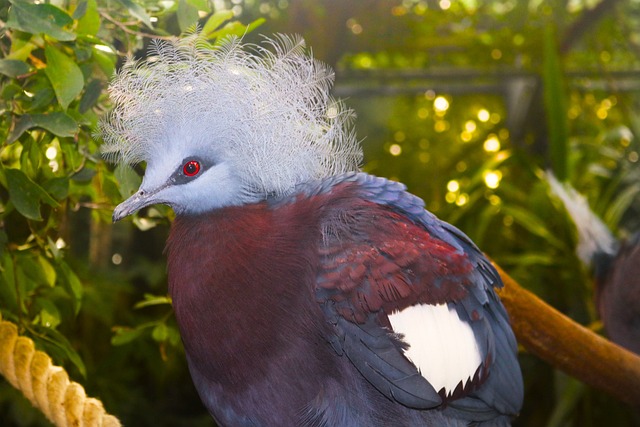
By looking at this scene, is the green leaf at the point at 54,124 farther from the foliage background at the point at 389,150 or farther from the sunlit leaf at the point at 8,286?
the sunlit leaf at the point at 8,286

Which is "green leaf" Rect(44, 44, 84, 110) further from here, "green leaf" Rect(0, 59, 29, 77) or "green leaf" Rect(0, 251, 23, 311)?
"green leaf" Rect(0, 251, 23, 311)

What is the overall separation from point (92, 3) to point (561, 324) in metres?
0.76

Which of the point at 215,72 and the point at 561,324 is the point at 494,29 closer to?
the point at 561,324

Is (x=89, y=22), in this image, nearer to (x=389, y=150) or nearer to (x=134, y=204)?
(x=134, y=204)

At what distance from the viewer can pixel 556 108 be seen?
2092 mm

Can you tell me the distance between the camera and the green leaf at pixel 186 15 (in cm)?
76

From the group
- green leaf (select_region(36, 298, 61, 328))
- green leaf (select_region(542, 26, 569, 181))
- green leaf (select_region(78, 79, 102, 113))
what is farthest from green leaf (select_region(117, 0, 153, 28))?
green leaf (select_region(542, 26, 569, 181))

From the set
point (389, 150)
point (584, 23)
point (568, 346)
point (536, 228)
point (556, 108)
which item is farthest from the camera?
point (389, 150)

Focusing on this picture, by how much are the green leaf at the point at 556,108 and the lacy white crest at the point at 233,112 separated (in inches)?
58.8

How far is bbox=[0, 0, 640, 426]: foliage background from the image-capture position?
0.76 meters

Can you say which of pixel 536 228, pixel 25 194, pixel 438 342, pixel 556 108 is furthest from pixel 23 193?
pixel 556 108

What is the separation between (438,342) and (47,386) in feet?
1.27

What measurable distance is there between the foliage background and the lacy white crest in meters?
0.05

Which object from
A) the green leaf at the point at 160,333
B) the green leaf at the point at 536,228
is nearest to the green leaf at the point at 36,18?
the green leaf at the point at 160,333
